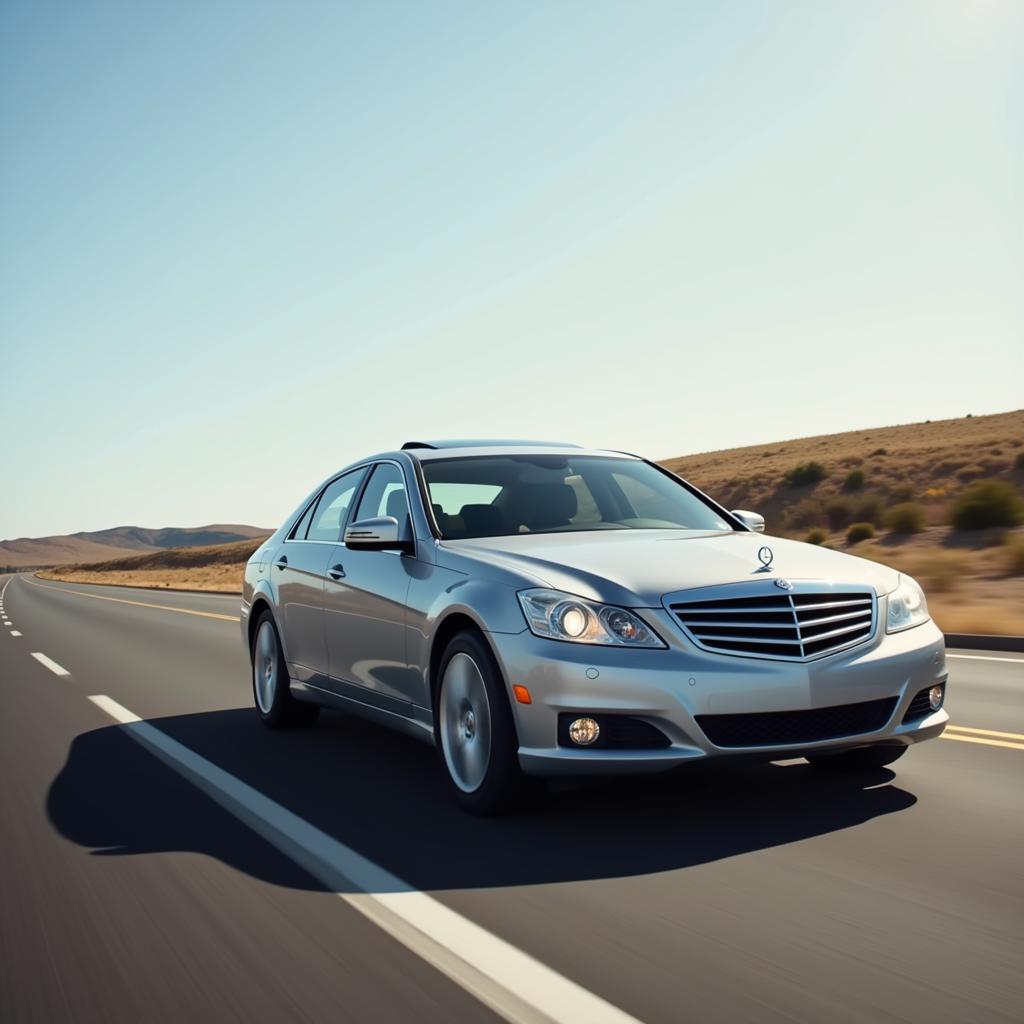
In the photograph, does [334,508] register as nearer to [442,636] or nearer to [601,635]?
[442,636]

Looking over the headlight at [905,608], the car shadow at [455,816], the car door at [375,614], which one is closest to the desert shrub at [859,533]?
the car door at [375,614]

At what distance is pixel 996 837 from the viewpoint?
4.90 metres

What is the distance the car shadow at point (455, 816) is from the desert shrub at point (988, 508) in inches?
862

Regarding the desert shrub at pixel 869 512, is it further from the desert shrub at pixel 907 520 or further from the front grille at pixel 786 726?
the front grille at pixel 786 726

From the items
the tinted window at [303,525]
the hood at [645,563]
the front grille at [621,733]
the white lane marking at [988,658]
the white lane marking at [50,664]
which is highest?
the tinted window at [303,525]

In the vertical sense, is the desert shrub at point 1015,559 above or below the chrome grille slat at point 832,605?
below

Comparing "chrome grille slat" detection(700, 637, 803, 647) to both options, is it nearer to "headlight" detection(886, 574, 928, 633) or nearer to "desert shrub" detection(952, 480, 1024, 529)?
"headlight" detection(886, 574, 928, 633)

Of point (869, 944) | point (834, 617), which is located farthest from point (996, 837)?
point (869, 944)

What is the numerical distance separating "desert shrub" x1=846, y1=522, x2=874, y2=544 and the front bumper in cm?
2674

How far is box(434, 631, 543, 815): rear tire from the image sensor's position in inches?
205

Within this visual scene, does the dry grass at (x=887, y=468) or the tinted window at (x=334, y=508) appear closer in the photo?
the tinted window at (x=334, y=508)

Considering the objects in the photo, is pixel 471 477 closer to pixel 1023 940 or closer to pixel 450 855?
pixel 450 855

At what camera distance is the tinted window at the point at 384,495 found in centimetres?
687

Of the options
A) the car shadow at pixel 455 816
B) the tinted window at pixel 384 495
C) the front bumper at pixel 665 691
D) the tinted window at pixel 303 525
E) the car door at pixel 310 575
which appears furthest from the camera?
the tinted window at pixel 303 525
